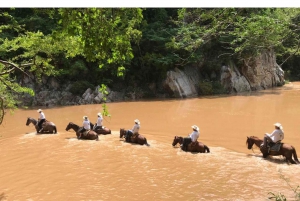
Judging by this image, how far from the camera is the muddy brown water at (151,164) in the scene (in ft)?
28.3

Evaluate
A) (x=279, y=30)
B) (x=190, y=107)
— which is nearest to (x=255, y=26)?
(x=279, y=30)

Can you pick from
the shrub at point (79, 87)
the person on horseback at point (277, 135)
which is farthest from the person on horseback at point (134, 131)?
the shrub at point (79, 87)

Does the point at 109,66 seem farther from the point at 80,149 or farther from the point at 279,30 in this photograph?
the point at 279,30

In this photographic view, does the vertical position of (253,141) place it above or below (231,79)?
below

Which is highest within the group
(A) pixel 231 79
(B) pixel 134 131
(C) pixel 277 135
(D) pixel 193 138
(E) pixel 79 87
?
(A) pixel 231 79

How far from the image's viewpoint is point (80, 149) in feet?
43.2

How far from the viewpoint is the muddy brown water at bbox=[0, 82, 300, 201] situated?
28.3 ft

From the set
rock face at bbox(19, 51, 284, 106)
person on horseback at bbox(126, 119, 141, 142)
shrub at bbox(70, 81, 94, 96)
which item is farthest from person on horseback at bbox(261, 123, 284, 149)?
shrub at bbox(70, 81, 94, 96)

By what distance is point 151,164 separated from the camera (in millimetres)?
11094

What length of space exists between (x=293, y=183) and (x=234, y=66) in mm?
25505

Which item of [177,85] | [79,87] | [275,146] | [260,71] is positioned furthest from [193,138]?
[260,71]

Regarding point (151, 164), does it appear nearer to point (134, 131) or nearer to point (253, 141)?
point (134, 131)

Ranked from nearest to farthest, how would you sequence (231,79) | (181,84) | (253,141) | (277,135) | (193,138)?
(277,135) < (253,141) < (193,138) < (181,84) < (231,79)

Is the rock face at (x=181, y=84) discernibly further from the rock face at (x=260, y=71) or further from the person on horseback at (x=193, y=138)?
the person on horseback at (x=193, y=138)
